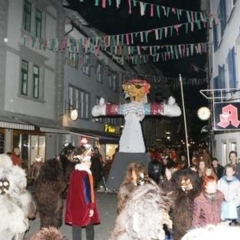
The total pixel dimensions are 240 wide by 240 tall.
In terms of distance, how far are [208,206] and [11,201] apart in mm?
2897

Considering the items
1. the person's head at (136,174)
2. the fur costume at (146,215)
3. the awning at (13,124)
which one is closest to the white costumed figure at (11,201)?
the person's head at (136,174)

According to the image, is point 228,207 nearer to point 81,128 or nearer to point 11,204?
point 11,204

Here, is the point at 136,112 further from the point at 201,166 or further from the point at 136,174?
the point at 136,174

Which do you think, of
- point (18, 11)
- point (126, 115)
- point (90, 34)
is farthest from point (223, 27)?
point (90, 34)

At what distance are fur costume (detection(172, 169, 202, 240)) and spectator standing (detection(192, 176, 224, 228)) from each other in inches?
14.7

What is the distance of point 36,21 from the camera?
2167 cm

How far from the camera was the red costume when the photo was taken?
22.4 feet

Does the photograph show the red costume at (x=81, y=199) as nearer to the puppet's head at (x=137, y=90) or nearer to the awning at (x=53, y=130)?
the puppet's head at (x=137, y=90)

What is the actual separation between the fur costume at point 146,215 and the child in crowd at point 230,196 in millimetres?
4223

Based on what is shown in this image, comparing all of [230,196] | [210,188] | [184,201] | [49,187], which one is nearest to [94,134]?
[49,187]

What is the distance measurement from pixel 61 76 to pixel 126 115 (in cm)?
1124

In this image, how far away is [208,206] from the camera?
622 cm

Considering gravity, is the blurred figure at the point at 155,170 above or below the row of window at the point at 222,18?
below

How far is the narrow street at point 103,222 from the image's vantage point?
8.80 meters
